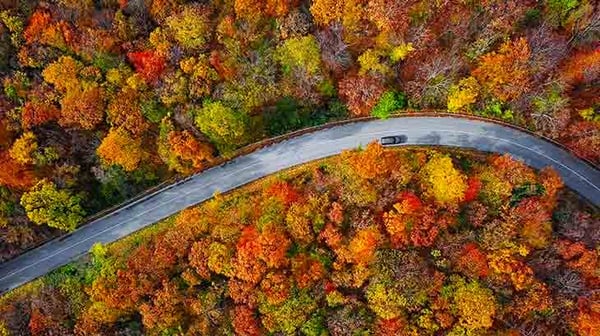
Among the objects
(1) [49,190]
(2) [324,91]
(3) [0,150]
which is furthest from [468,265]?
(3) [0,150]

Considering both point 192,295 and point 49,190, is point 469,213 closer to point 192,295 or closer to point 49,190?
point 192,295

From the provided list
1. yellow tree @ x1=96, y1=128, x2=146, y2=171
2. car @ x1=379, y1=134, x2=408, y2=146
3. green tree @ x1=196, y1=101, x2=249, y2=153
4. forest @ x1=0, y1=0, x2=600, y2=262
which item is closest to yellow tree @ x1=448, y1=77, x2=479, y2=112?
forest @ x1=0, y1=0, x2=600, y2=262

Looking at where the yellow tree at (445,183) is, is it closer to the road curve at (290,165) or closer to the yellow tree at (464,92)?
the road curve at (290,165)

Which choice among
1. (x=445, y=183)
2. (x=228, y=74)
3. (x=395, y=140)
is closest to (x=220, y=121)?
(x=228, y=74)

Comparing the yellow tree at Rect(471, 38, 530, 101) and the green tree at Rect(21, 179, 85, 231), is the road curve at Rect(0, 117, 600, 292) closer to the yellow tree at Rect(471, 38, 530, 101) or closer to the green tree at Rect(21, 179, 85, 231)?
the green tree at Rect(21, 179, 85, 231)

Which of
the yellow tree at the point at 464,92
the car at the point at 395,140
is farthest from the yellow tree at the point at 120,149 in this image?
the yellow tree at the point at 464,92

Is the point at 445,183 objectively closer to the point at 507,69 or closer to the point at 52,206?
the point at 507,69
